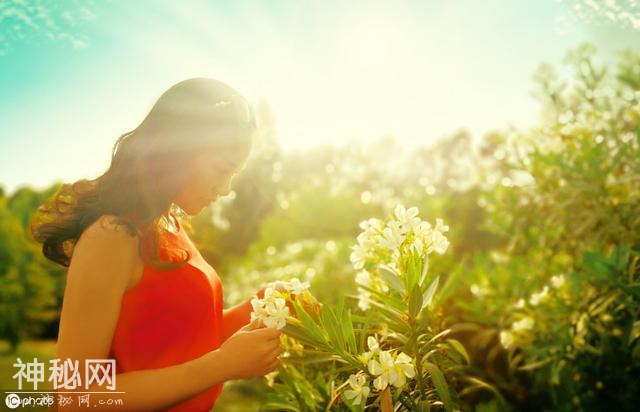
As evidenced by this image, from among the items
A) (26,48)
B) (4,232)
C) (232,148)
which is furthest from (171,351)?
(4,232)

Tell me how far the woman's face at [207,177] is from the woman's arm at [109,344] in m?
0.27

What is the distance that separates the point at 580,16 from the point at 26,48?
79.8 inches

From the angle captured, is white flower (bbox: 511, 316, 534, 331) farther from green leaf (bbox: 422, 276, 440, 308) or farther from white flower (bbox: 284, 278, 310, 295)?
white flower (bbox: 284, 278, 310, 295)

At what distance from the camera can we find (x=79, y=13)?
1741 mm

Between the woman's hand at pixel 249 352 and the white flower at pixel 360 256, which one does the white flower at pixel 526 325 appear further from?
the woman's hand at pixel 249 352

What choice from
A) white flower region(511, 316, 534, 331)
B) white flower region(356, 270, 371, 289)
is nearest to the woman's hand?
white flower region(356, 270, 371, 289)

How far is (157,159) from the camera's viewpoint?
1.32m

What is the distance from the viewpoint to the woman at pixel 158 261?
43.3 inches

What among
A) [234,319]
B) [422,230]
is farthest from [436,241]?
[234,319]

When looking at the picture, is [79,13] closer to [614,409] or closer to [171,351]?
[171,351]

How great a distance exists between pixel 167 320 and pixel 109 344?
0.51 feet

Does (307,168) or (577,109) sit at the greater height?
(307,168)

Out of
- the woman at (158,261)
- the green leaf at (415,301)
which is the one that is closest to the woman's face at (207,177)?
the woman at (158,261)

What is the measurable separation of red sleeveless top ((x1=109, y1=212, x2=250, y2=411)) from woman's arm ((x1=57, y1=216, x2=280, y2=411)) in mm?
81
